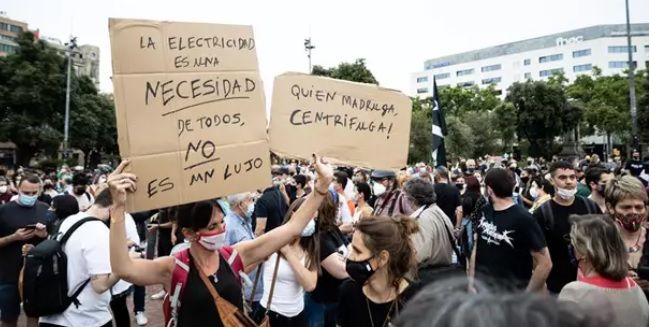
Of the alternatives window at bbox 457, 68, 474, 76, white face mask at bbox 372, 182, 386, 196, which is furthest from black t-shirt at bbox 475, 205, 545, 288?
window at bbox 457, 68, 474, 76

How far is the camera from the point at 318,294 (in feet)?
15.4

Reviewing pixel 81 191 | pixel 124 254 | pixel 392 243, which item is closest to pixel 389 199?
pixel 392 243

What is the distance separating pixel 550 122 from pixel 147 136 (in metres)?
43.6

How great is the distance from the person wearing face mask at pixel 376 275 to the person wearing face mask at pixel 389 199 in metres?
2.27

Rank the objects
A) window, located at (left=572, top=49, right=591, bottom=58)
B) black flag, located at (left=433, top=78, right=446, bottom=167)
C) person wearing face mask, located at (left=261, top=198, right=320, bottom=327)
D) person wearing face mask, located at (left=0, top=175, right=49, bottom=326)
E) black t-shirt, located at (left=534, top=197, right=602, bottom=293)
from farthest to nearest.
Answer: window, located at (left=572, top=49, right=591, bottom=58)
black flag, located at (left=433, top=78, right=446, bottom=167)
person wearing face mask, located at (left=0, top=175, right=49, bottom=326)
black t-shirt, located at (left=534, top=197, right=602, bottom=293)
person wearing face mask, located at (left=261, top=198, right=320, bottom=327)

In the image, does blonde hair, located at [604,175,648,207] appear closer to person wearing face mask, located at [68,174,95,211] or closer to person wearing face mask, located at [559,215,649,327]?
person wearing face mask, located at [559,215,649,327]

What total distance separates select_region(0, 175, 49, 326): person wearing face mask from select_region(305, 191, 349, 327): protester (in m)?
3.01

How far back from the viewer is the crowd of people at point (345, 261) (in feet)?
4.00

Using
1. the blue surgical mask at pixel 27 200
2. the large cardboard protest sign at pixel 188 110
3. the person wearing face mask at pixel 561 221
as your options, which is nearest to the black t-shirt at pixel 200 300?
the large cardboard protest sign at pixel 188 110

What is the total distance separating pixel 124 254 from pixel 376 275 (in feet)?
4.69

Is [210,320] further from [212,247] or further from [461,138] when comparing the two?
[461,138]

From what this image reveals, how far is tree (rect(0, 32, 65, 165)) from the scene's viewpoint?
40750 mm

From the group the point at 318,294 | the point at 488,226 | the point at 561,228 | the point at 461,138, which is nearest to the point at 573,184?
the point at 561,228

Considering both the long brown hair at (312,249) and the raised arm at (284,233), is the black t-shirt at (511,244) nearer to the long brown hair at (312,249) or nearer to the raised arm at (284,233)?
the long brown hair at (312,249)
